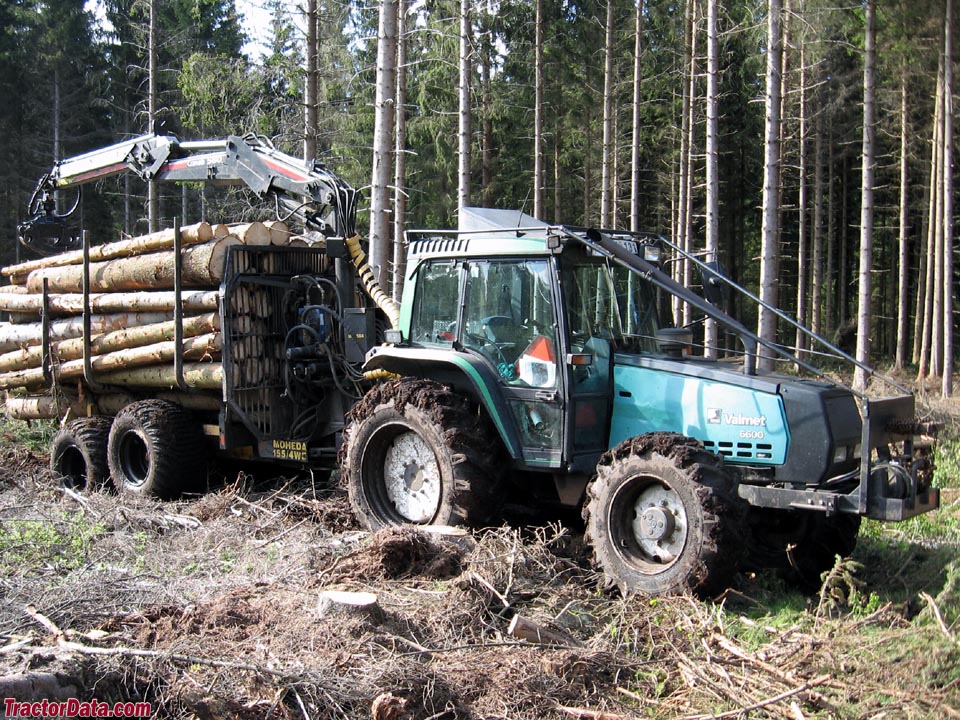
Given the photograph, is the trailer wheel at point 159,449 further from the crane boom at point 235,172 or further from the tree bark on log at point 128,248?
the crane boom at point 235,172

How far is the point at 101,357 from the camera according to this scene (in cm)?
1044

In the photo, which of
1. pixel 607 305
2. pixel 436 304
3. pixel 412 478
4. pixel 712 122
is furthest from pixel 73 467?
pixel 712 122

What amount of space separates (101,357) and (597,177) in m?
21.9

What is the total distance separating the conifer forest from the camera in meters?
17.8

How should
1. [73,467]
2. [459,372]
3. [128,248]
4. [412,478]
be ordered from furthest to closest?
[73,467] → [128,248] → [412,478] → [459,372]

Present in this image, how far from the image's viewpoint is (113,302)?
10375 millimetres

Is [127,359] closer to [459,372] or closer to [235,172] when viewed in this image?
[235,172]

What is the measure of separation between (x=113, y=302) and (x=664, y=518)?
6.80 meters

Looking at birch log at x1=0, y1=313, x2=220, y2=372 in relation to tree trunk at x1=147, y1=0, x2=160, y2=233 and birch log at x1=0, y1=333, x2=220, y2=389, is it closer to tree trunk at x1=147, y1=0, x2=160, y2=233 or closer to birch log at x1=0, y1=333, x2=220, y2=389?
birch log at x1=0, y1=333, x2=220, y2=389

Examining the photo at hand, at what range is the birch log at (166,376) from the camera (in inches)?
370

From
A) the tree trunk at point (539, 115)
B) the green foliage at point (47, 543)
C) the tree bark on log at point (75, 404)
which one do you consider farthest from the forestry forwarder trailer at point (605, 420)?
the tree trunk at point (539, 115)

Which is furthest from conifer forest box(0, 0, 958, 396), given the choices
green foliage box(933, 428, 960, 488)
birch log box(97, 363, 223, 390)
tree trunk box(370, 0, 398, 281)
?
green foliage box(933, 428, 960, 488)

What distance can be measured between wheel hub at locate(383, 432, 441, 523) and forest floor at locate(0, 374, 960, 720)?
446 millimetres

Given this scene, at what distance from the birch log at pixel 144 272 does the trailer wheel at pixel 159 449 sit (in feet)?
4.26
